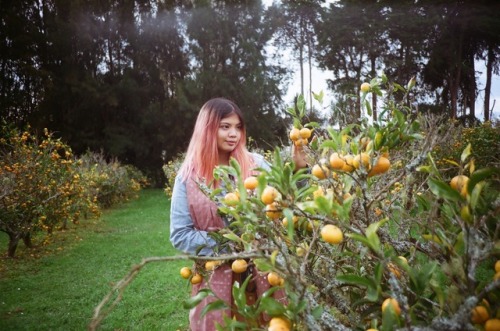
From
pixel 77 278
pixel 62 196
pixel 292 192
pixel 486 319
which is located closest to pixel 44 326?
pixel 77 278

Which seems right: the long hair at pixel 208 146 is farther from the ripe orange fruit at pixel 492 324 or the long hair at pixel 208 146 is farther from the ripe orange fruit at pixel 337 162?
the ripe orange fruit at pixel 492 324

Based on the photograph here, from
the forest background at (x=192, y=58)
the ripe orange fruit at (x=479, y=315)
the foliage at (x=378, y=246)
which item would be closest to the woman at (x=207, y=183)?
the foliage at (x=378, y=246)

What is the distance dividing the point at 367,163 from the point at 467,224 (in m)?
0.26

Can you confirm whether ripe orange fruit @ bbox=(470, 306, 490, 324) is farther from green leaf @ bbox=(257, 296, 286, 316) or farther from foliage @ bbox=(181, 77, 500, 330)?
green leaf @ bbox=(257, 296, 286, 316)

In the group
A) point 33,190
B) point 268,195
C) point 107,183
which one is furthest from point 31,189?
point 268,195

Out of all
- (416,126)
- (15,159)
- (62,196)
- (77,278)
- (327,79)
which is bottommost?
(77,278)

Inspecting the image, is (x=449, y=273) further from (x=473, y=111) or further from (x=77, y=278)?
(x=473, y=111)

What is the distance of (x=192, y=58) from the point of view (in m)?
21.4

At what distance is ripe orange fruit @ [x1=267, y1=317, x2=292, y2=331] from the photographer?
0.73m

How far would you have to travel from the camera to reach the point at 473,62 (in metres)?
16.5

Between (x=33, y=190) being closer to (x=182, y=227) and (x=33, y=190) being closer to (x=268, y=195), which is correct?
(x=182, y=227)

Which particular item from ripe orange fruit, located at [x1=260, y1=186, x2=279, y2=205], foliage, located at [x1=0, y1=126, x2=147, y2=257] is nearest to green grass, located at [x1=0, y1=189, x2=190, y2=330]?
foliage, located at [x1=0, y1=126, x2=147, y2=257]

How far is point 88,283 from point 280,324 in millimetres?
5092

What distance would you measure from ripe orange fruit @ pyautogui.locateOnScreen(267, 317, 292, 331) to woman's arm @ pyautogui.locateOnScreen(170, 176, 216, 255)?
92cm
